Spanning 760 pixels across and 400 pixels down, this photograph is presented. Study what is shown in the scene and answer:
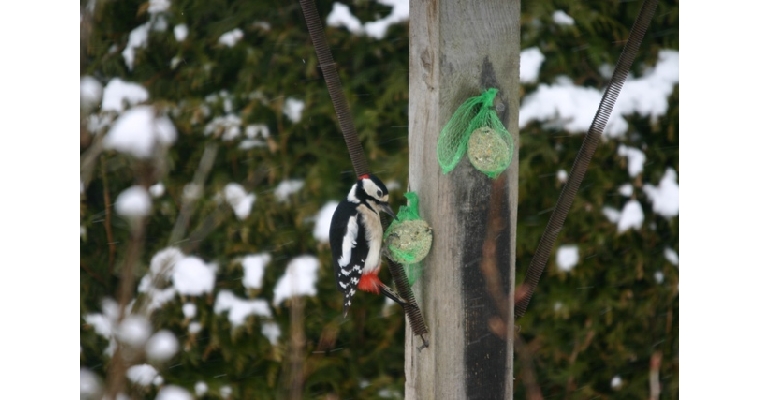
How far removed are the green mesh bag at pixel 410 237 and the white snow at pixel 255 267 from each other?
1.17 metres

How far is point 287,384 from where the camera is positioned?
7.95 ft

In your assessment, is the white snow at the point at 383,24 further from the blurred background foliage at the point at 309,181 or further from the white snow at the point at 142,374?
the white snow at the point at 142,374

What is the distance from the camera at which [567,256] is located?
95.9 inches

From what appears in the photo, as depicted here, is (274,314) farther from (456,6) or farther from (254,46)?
(456,6)

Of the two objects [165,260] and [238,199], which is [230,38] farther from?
[165,260]

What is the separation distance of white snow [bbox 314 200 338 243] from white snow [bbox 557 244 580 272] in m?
0.82

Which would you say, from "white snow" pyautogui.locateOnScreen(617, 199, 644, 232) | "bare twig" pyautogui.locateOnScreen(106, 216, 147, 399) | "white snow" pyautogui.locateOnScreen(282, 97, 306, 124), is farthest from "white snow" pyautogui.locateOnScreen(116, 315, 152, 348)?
"white snow" pyautogui.locateOnScreen(617, 199, 644, 232)

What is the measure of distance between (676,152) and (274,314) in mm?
1591

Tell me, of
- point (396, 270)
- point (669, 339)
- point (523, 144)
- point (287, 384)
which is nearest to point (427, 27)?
point (396, 270)

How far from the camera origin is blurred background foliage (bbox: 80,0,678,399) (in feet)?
7.67

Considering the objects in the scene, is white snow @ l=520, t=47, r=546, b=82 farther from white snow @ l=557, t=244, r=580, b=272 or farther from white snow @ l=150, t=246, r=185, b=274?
white snow @ l=150, t=246, r=185, b=274

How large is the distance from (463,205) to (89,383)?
192 cm

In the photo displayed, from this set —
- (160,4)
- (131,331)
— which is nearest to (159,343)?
(131,331)

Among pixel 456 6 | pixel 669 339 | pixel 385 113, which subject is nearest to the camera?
pixel 456 6
